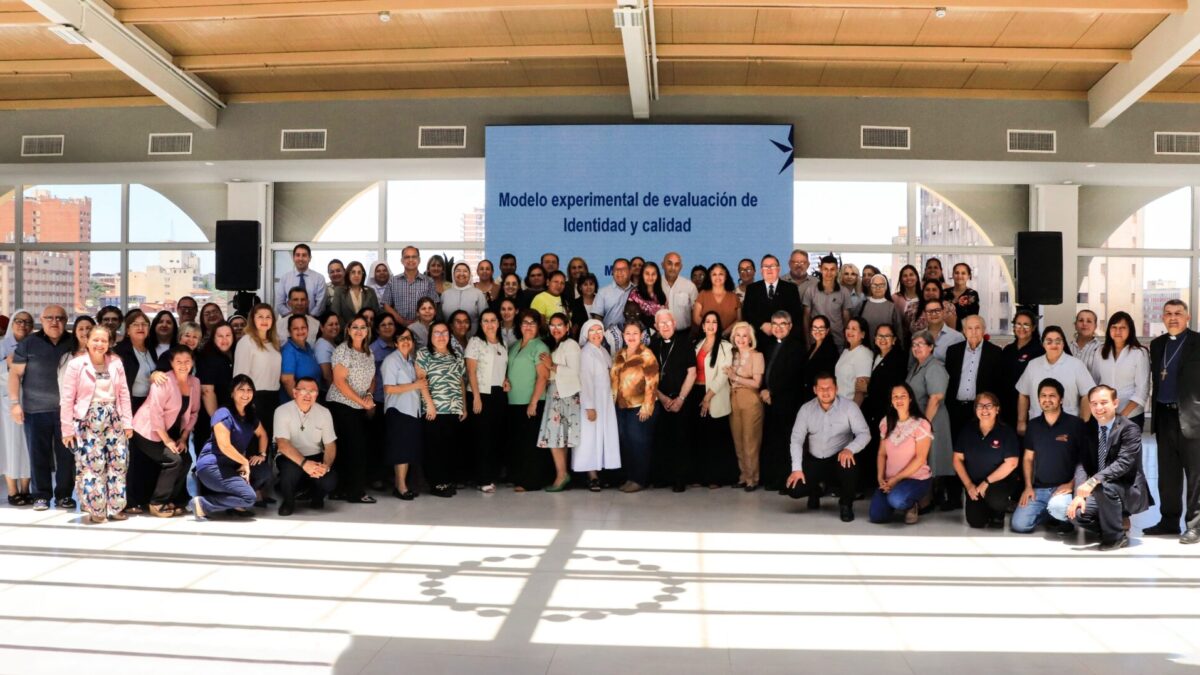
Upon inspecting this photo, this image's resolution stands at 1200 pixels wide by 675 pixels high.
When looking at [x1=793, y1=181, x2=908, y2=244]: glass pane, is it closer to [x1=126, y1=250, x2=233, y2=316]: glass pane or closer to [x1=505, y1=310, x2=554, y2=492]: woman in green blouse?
[x1=505, y1=310, x2=554, y2=492]: woman in green blouse

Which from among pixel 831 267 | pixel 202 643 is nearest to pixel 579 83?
pixel 831 267

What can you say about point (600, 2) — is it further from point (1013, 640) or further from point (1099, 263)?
point (1099, 263)

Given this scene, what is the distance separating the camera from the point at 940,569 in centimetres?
496

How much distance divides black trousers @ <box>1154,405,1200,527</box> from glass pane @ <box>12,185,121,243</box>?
1132 centimetres

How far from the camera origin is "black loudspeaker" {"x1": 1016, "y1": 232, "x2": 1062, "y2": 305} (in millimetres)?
8742

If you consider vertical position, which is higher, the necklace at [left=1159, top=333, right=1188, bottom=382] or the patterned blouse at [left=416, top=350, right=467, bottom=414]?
the necklace at [left=1159, top=333, right=1188, bottom=382]

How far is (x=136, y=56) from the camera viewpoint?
8719 mm

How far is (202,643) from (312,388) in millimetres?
2751

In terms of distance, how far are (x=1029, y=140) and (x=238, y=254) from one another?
7.41 metres

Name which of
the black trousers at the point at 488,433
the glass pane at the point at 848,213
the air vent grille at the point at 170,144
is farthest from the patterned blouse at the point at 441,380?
the glass pane at the point at 848,213

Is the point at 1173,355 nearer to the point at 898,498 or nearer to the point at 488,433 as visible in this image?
the point at 898,498

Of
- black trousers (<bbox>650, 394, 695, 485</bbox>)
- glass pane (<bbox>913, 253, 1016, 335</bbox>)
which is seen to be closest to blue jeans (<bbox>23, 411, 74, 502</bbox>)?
black trousers (<bbox>650, 394, 695, 485</bbox>)

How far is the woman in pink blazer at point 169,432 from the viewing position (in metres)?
6.14

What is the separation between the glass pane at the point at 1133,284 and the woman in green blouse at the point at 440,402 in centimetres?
820
